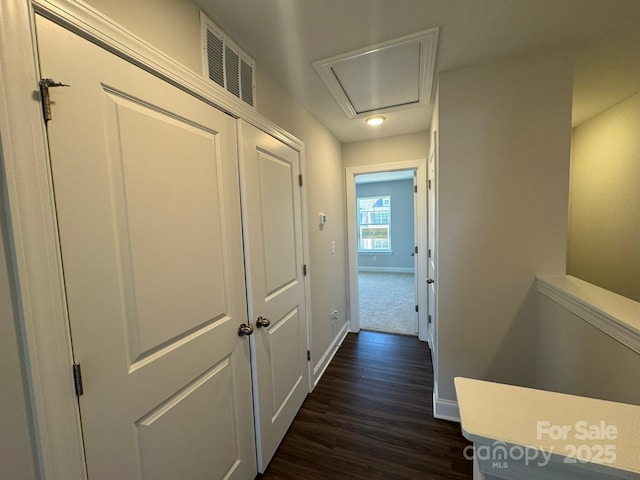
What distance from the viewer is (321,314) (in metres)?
2.39

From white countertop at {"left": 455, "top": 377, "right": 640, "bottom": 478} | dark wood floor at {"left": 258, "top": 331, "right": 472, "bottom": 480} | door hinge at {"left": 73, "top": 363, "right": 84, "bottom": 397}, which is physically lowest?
dark wood floor at {"left": 258, "top": 331, "right": 472, "bottom": 480}

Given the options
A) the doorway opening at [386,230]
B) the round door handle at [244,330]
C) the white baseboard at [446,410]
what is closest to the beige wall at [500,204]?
the white baseboard at [446,410]

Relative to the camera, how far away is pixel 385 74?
5.26 feet

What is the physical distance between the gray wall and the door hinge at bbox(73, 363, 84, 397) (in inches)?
258

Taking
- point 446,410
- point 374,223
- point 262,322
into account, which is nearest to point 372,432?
point 446,410

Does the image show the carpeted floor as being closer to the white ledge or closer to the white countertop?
the white ledge

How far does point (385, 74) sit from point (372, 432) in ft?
7.78

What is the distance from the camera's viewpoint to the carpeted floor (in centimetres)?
333

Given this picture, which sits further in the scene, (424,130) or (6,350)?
(424,130)

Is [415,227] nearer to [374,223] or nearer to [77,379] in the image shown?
[77,379]

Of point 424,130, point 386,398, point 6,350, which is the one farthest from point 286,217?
point 424,130

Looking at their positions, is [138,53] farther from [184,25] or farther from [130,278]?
[130,278]

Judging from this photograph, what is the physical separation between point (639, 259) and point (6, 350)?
3.53 meters

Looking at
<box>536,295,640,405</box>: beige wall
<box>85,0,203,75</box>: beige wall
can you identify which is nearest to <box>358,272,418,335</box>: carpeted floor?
<box>536,295,640,405</box>: beige wall
